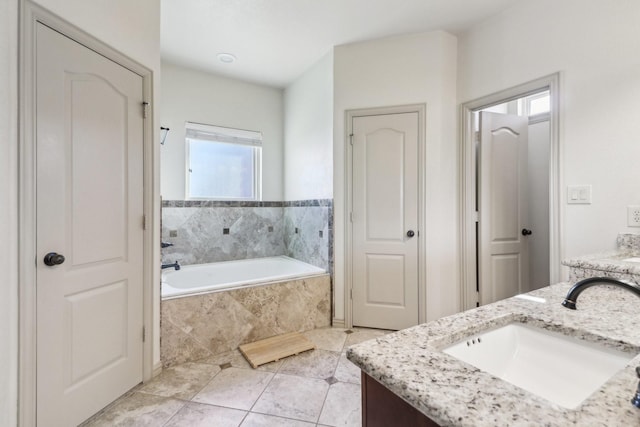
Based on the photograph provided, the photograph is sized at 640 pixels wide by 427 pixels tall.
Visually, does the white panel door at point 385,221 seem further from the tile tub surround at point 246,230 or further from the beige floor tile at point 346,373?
the beige floor tile at point 346,373

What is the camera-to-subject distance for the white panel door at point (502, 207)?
273 cm

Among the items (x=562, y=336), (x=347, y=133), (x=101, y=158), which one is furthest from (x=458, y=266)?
(x=101, y=158)

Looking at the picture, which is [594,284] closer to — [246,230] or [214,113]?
[246,230]

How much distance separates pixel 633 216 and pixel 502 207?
109 cm

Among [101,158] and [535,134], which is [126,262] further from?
[535,134]

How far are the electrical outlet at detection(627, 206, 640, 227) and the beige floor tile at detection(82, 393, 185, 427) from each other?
284cm

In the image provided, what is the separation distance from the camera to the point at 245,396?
5.99 ft

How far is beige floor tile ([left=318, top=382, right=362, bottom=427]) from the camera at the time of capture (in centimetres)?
160

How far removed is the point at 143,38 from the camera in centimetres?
192

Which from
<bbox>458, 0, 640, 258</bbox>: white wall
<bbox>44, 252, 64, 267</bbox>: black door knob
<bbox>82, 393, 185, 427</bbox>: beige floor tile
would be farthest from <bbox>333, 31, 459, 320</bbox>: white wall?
<bbox>44, 252, 64, 267</bbox>: black door knob

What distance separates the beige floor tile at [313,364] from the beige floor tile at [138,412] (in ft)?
2.35
